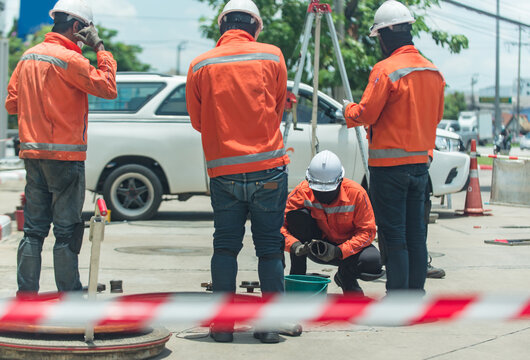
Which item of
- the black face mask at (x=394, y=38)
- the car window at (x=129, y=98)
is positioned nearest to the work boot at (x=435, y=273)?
the black face mask at (x=394, y=38)

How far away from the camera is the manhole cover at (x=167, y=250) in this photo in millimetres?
8320

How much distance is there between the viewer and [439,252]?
8578 millimetres

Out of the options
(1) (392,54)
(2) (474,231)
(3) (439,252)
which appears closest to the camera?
(1) (392,54)

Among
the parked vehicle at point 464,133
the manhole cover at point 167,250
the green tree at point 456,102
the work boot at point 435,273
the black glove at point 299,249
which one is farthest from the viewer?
the green tree at point 456,102

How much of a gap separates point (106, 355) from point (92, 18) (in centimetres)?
228

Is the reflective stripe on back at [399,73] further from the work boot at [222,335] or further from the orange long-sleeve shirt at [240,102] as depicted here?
the work boot at [222,335]

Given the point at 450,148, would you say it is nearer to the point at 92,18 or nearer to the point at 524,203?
the point at 524,203

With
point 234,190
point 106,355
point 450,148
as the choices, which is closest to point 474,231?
point 450,148

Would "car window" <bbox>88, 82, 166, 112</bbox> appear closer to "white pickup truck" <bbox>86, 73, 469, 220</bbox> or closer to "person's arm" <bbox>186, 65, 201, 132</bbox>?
"white pickup truck" <bbox>86, 73, 469, 220</bbox>

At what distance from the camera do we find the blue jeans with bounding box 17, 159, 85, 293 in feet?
16.8

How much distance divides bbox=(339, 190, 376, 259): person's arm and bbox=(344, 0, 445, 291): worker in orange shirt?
0.20 meters

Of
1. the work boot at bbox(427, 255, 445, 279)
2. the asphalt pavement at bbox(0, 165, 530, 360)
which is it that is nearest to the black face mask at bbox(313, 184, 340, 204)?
the asphalt pavement at bbox(0, 165, 530, 360)

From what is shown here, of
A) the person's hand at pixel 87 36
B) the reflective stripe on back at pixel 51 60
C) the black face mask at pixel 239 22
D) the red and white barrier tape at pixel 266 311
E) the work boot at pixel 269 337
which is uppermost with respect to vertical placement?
the black face mask at pixel 239 22

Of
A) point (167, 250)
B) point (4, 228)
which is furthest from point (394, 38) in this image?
point (4, 228)
